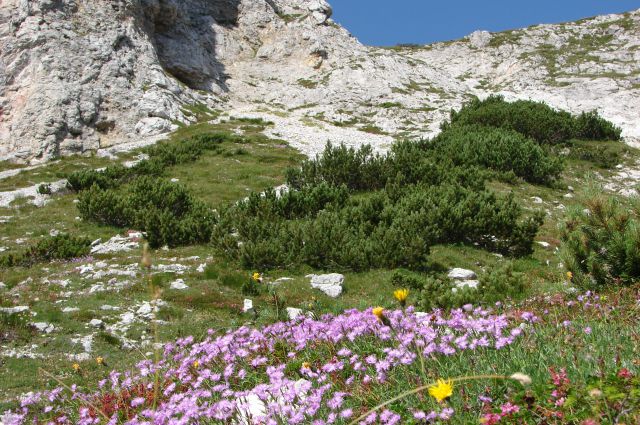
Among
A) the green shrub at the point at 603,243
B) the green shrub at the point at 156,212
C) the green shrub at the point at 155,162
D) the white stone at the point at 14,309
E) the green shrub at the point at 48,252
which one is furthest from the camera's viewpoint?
the green shrub at the point at 155,162

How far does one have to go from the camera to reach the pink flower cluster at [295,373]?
10.7 ft

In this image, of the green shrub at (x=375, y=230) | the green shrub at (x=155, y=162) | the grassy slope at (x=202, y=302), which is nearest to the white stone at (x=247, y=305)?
the grassy slope at (x=202, y=302)

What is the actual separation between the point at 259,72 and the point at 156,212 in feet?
123

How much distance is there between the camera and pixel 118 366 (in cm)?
686

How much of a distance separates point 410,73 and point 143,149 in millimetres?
27601

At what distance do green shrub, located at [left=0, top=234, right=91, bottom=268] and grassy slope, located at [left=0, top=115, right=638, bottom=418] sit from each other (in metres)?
0.61

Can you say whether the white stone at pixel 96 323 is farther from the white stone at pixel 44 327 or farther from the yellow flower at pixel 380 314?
the yellow flower at pixel 380 314

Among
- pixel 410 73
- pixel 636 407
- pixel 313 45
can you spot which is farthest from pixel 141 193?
pixel 313 45

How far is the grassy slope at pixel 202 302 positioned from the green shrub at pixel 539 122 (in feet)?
33.7

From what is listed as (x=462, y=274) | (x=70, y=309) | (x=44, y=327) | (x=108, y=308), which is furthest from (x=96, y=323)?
(x=462, y=274)

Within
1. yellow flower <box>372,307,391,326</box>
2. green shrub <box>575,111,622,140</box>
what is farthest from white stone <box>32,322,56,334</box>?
green shrub <box>575,111,622,140</box>

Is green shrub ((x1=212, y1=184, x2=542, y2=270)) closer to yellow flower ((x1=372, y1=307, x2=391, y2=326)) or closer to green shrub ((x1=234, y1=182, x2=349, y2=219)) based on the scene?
green shrub ((x1=234, y1=182, x2=349, y2=219))

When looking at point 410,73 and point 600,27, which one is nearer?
point 410,73

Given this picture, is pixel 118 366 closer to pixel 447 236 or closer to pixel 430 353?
pixel 430 353
